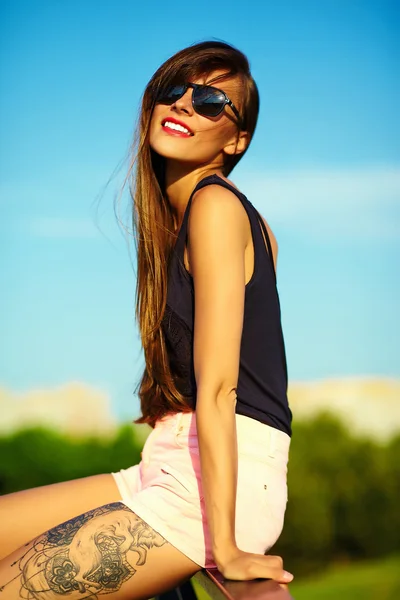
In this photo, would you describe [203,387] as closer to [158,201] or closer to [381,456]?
[158,201]

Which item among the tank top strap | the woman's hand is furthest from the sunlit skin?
the woman's hand

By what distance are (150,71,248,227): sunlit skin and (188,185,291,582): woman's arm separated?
1.19 feet

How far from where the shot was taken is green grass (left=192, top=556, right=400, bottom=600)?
8.52 meters

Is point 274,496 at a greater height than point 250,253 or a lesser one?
lesser

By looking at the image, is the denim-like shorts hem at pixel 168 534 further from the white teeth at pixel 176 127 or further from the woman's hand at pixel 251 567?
the white teeth at pixel 176 127

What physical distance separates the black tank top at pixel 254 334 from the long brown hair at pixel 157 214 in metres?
0.07

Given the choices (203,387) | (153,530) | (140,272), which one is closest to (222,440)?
(203,387)

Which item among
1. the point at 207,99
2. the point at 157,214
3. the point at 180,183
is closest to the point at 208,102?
the point at 207,99

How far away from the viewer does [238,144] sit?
2527 millimetres

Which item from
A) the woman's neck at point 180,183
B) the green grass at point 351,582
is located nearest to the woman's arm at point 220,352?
the woman's neck at point 180,183

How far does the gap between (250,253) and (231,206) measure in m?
0.15

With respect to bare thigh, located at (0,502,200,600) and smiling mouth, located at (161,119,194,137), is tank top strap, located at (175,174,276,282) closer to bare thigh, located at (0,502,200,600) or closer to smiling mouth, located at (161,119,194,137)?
smiling mouth, located at (161,119,194,137)

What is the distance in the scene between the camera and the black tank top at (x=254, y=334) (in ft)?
6.88

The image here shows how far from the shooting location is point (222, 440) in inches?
72.4
